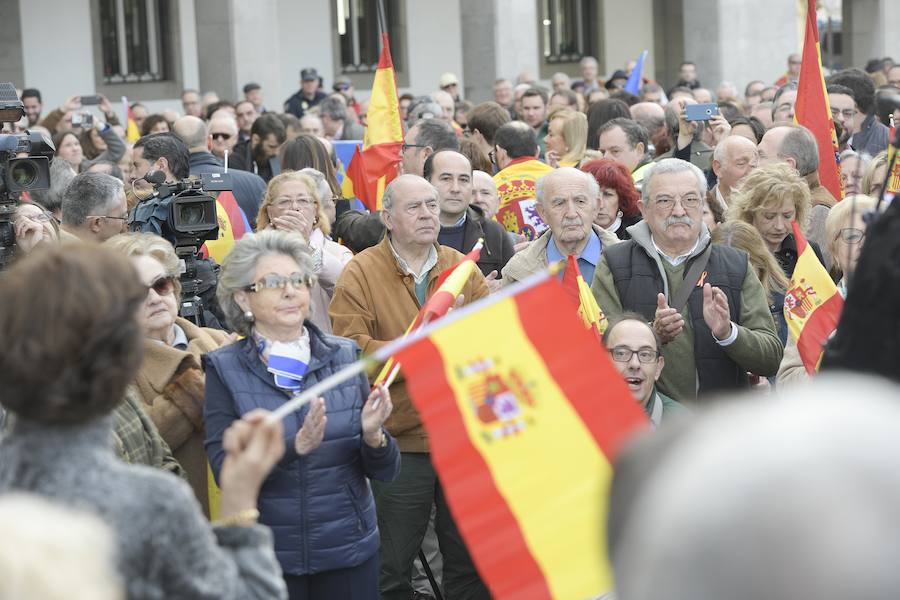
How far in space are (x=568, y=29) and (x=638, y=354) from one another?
23.3m

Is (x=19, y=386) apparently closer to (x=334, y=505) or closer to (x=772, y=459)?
A: (x=772, y=459)

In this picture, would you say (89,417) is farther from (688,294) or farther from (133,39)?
(133,39)

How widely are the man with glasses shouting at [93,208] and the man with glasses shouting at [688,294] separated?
2220mm

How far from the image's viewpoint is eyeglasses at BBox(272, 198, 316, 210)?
680cm

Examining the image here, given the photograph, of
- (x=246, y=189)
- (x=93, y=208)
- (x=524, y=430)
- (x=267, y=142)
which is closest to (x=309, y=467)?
(x=524, y=430)

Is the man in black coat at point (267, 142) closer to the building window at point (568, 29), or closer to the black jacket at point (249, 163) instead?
the black jacket at point (249, 163)

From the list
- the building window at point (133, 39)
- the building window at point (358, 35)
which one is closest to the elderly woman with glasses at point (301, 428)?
the building window at point (133, 39)

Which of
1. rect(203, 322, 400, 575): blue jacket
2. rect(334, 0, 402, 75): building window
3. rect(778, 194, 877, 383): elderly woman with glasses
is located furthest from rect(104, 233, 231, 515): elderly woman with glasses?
rect(334, 0, 402, 75): building window

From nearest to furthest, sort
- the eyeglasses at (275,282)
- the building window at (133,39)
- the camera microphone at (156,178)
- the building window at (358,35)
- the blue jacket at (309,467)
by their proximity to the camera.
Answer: the blue jacket at (309,467), the eyeglasses at (275,282), the camera microphone at (156,178), the building window at (133,39), the building window at (358,35)

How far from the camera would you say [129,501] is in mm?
2102

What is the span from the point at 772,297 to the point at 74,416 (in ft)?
14.4

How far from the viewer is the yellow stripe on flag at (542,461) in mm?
2586

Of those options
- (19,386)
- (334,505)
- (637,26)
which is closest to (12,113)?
(334,505)

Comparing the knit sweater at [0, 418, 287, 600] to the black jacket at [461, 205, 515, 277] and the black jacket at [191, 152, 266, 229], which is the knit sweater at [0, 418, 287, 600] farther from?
the black jacket at [191, 152, 266, 229]
